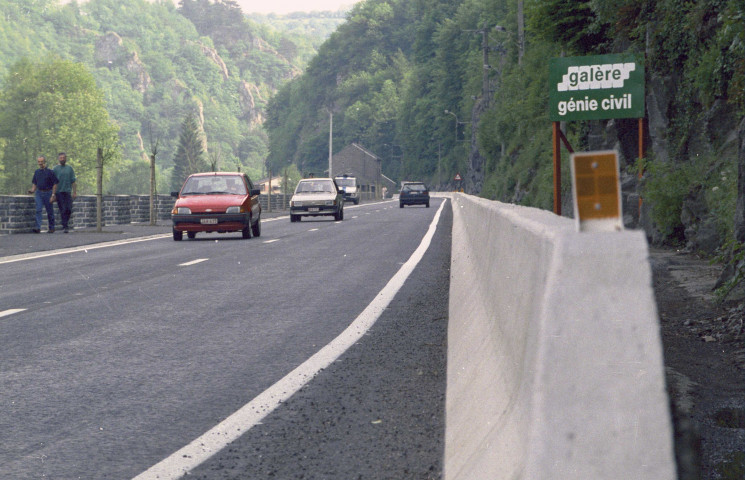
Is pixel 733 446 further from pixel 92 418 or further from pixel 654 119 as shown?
pixel 654 119

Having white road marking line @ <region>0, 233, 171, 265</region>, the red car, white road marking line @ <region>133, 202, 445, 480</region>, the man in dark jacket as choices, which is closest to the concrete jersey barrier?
white road marking line @ <region>133, 202, 445, 480</region>

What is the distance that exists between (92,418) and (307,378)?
1.53 metres

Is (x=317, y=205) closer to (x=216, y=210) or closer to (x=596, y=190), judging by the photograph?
(x=216, y=210)

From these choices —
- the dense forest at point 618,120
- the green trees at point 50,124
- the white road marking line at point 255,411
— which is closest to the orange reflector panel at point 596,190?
the white road marking line at point 255,411

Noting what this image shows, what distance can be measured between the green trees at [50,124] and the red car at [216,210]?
85.8 metres

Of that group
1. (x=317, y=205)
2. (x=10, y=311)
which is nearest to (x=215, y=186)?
(x=317, y=205)

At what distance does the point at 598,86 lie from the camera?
68.8ft

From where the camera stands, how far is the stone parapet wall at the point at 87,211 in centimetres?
2719

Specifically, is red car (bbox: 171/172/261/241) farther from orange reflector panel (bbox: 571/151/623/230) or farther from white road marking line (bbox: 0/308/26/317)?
orange reflector panel (bbox: 571/151/623/230)

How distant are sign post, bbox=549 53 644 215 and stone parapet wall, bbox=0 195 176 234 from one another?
1496 centimetres

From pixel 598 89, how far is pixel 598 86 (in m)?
0.06

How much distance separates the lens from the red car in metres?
23.9

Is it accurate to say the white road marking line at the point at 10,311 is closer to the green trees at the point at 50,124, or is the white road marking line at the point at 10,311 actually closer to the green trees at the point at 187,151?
the green trees at the point at 50,124

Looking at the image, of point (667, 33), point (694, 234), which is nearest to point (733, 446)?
point (694, 234)
